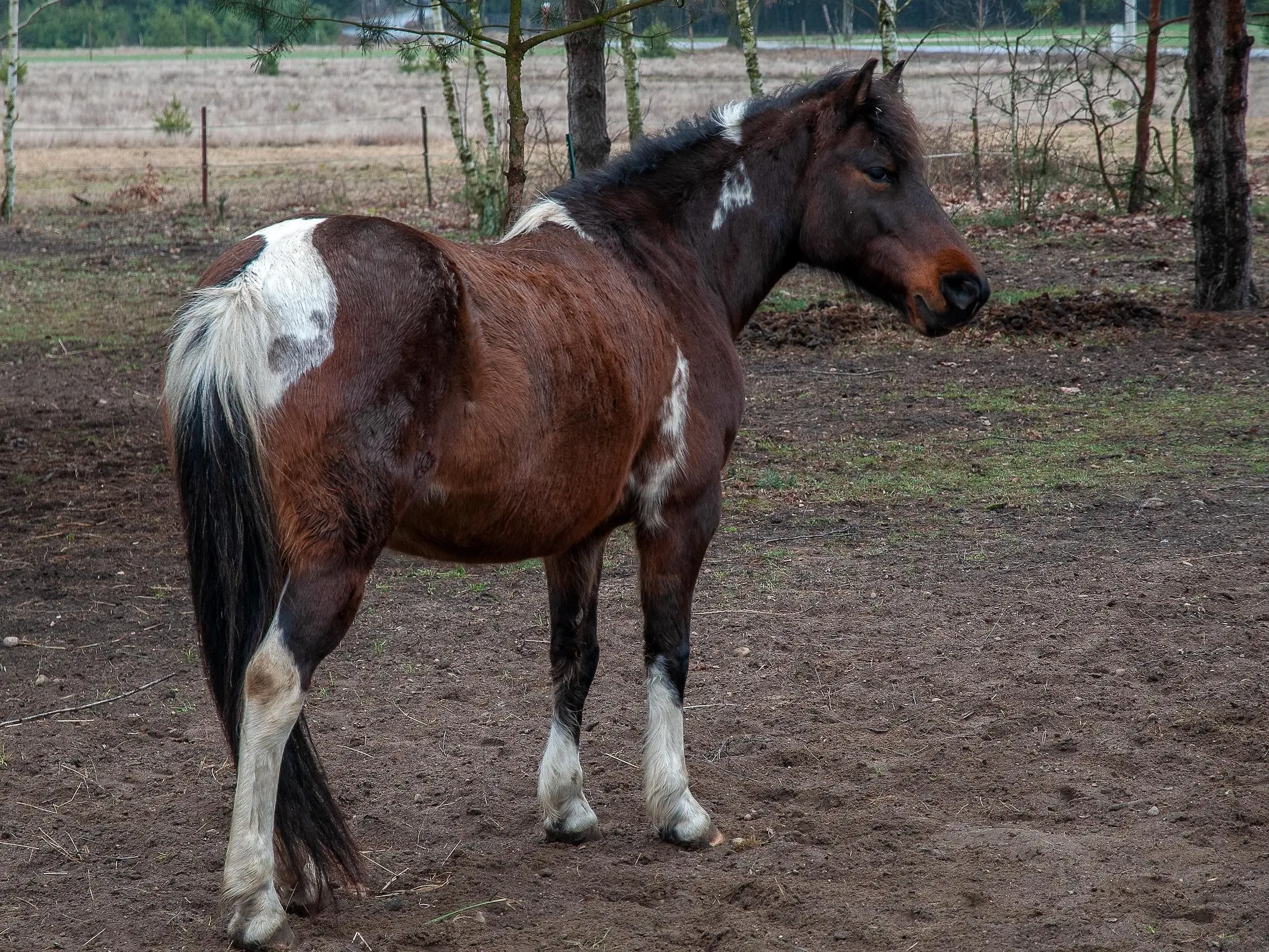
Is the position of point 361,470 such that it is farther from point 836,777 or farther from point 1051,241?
point 1051,241

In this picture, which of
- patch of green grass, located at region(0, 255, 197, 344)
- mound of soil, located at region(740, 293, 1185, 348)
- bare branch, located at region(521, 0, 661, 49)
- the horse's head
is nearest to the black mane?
the horse's head

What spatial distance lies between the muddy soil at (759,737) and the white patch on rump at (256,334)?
51.8 inches

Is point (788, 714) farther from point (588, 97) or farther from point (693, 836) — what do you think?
point (588, 97)

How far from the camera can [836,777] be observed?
12.7 feet

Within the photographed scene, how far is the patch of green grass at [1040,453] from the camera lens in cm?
660

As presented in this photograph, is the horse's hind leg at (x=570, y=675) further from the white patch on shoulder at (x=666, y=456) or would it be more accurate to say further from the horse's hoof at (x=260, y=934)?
the horse's hoof at (x=260, y=934)

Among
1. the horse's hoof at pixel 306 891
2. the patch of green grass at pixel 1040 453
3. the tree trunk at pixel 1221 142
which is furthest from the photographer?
the tree trunk at pixel 1221 142

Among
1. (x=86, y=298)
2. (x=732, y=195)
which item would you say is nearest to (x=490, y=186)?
(x=86, y=298)

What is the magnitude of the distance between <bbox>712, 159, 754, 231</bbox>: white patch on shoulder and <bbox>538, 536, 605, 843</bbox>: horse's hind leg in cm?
111

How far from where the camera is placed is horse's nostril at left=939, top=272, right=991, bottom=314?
11.8ft

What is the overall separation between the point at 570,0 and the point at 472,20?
2.08 ft

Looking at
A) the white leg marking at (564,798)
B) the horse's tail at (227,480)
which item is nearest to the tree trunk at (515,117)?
the white leg marking at (564,798)

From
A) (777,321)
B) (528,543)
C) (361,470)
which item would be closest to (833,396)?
(777,321)

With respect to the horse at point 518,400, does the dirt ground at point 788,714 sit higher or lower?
lower
